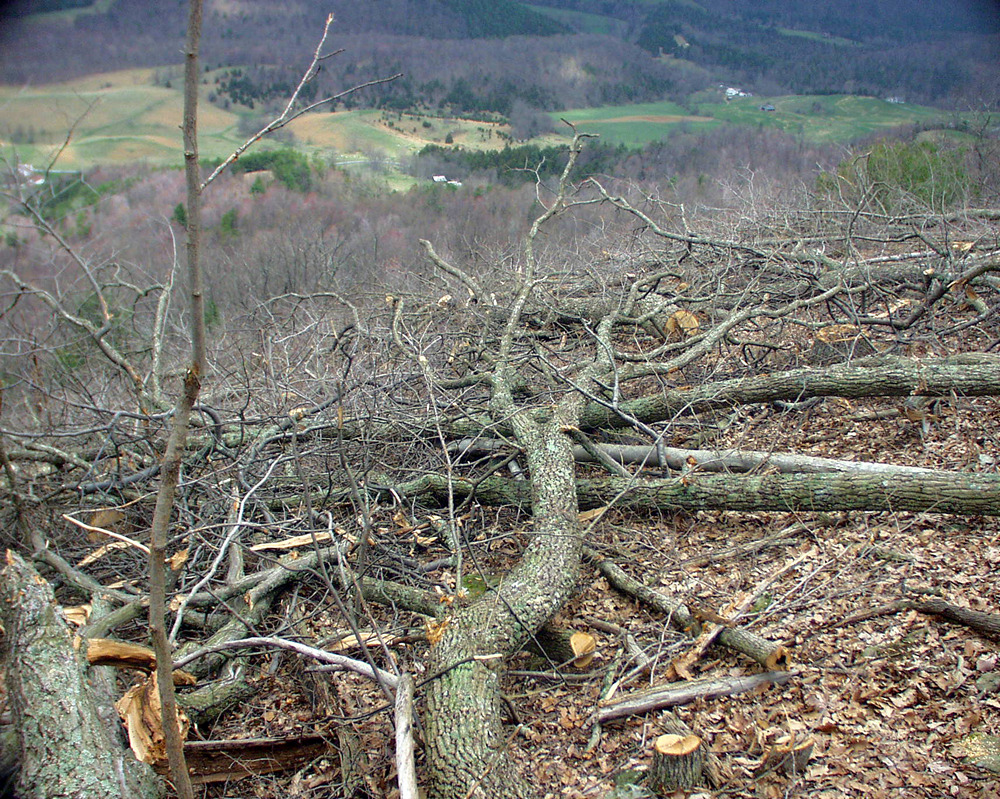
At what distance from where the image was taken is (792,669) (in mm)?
2518

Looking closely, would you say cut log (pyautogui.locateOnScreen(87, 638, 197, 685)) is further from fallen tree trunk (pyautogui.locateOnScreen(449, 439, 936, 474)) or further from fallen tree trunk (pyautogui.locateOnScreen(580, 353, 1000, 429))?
fallen tree trunk (pyautogui.locateOnScreen(580, 353, 1000, 429))

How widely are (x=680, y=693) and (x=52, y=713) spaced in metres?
2.16

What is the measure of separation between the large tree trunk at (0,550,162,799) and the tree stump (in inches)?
65.2

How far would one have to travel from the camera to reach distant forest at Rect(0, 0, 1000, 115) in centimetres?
439

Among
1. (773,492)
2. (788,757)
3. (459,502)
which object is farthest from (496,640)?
(773,492)

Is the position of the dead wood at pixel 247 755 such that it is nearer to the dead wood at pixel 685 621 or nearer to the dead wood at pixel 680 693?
the dead wood at pixel 680 693

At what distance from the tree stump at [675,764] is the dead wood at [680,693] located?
367mm

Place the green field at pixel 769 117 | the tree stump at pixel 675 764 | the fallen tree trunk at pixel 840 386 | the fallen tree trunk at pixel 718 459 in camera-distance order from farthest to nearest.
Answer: the green field at pixel 769 117, the fallen tree trunk at pixel 840 386, the fallen tree trunk at pixel 718 459, the tree stump at pixel 675 764

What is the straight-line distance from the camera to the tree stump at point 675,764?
A: 2.04m

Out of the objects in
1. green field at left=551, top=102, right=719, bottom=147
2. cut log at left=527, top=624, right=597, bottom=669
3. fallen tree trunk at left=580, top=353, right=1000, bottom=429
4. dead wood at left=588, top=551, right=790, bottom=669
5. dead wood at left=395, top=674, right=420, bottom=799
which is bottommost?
cut log at left=527, top=624, right=597, bottom=669

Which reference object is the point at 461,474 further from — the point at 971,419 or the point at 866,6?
the point at 866,6

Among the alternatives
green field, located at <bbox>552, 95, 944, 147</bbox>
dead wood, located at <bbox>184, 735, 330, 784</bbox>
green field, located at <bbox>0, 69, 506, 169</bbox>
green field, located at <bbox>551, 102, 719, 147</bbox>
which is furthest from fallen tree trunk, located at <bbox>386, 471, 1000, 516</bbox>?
green field, located at <bbox>551, 102, 719, 147</bbox>

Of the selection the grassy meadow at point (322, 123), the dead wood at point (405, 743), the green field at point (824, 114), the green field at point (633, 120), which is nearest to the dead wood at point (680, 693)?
the dead wood at point (405, 743)

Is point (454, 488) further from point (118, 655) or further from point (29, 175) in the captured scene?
point (29, 175)
